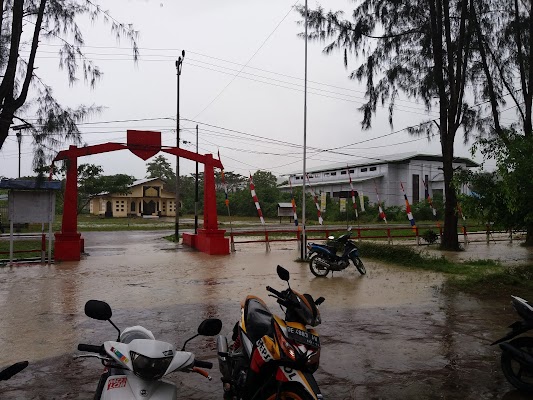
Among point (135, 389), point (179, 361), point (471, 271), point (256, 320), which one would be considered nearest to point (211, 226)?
point (471, 271)

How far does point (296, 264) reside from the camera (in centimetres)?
1380

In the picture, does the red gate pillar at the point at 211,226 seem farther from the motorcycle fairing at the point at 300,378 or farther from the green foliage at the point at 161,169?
the green foliage at the point at 161,169

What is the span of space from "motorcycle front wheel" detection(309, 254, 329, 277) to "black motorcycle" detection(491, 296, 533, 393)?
7.02 metres

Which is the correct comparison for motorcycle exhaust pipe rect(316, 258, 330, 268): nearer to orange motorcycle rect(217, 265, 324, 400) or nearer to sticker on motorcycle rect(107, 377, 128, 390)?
orange motorcycle rect(217, 265, 324, 400)

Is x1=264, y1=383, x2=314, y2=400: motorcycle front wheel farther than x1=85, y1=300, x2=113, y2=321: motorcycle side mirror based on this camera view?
Yes

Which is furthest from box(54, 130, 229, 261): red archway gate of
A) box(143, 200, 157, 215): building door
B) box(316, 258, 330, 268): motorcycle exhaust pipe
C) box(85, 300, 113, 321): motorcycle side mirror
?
box(143, 200, 157, 215): building door

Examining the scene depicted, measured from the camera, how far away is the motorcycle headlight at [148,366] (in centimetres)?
237

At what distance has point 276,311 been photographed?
25.2 feet

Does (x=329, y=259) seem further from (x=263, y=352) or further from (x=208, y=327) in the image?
(x=208, y=327)

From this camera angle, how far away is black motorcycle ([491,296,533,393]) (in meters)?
4.23

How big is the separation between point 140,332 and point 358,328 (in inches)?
168

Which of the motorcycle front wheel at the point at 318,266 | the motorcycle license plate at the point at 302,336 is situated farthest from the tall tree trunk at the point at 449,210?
the motorcycle license plate at the point at 302,336

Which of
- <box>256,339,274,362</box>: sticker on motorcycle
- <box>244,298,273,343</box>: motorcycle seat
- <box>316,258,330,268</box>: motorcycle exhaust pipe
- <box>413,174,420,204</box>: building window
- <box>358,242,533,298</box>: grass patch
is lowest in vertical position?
<box>358,242,533,298</box>: grass patch

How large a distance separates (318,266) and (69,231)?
8528 mm
